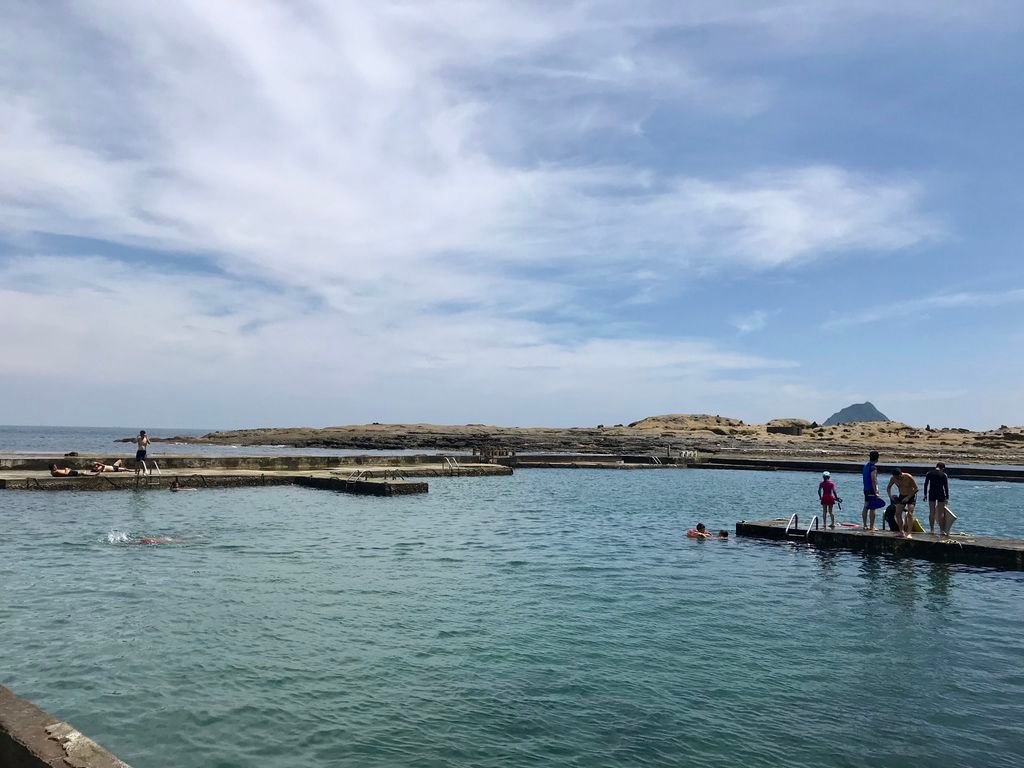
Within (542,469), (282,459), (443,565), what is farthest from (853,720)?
(542,469)

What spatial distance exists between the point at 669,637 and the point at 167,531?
17.5 metres

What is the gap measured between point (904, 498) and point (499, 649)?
1603 cm

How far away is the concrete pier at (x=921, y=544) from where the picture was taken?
70.4 feet

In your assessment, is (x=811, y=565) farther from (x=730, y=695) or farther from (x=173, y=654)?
(x=173, y=654)

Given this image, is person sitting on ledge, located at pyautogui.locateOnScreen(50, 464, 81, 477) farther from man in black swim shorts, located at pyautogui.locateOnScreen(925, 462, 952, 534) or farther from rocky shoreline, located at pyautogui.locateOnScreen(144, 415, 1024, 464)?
rocky shoreline, located at pyautogui.locateOnScreen(144, 415, 1024, 464)

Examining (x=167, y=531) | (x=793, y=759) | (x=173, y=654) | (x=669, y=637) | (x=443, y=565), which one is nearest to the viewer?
(x=793, y=759)

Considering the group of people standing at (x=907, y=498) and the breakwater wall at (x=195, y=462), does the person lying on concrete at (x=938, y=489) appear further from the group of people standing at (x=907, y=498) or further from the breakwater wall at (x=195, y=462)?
the breakwater wall at (x=195, y=462)

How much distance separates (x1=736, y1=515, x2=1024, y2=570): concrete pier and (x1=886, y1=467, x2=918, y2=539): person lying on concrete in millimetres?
353

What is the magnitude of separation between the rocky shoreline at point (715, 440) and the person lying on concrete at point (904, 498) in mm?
67489

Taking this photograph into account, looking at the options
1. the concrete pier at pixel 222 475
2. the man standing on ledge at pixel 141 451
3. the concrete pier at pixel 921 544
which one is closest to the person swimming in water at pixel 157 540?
the man standing on ledge at pixel 141 451

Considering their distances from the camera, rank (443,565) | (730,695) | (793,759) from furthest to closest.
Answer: (443,565), (730,695), (793,759)

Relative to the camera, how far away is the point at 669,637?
14.0 metres

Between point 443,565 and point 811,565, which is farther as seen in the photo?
point 811,565

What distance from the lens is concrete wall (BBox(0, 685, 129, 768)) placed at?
590 centimetres
